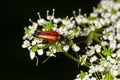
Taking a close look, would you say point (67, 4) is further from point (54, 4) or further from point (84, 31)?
point (84, 31)

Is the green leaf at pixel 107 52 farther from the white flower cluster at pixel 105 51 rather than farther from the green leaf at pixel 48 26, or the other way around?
the green leaf at pixel 48 26

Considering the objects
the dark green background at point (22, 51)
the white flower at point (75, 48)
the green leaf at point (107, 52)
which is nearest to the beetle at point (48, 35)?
the white flower at point (75, 48)

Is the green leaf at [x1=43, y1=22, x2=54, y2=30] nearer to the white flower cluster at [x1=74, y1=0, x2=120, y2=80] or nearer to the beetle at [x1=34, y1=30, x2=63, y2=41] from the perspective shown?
the beetle at [x1=34, y1=30, x2=63, y2=41]

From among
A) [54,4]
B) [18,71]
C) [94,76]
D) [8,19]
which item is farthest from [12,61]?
[94,76]

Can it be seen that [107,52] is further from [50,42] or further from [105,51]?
[50,42]

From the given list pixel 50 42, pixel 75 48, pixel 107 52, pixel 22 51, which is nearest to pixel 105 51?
pixel 107 52

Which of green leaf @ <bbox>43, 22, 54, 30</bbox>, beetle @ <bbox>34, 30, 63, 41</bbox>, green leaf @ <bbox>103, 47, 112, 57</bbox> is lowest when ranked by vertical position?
green leaf @ <bbox>103, 47, 112, 57</bbox>

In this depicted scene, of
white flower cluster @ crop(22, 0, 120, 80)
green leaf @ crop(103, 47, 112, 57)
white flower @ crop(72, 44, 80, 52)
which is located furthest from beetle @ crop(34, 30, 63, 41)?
green leaf @ crop(103, 47, 112, 57)
